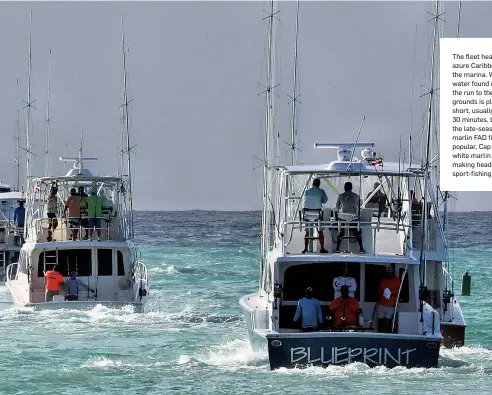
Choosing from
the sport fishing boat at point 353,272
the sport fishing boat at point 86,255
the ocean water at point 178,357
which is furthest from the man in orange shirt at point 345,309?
the sport fishing boat at point 86,255

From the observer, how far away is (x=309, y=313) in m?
25.2

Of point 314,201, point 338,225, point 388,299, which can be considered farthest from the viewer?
point 314,201

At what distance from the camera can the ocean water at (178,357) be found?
24266 millimetres

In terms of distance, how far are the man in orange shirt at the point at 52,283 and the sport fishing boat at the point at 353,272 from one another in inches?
336

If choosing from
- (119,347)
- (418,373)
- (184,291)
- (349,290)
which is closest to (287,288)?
(349,290)

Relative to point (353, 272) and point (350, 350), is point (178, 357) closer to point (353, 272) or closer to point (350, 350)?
point (353, 272)

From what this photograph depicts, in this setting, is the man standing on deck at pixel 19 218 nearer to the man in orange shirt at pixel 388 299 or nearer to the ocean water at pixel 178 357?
the ocean water at pixel 178 357

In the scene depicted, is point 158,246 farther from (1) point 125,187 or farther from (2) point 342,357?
(2) point 342,357

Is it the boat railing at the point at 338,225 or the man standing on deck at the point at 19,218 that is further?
the man standing on deck at the point at 19,218

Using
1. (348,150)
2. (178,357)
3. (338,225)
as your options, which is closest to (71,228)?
(178,357)

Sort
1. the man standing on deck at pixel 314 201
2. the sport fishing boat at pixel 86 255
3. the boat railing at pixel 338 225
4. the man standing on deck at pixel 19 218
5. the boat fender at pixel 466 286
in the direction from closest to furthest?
the boat railing at pixel 338 225 < the man standing on deck at pixel 314 201 < the boat fender at pixel 466 286 < the sport fishing boat at pixel 86 255 < the man standing on deck at pixel 19 218

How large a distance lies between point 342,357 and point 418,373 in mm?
1448

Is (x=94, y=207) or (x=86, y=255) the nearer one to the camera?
(x=94, y=207)

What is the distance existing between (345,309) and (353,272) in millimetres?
1484
